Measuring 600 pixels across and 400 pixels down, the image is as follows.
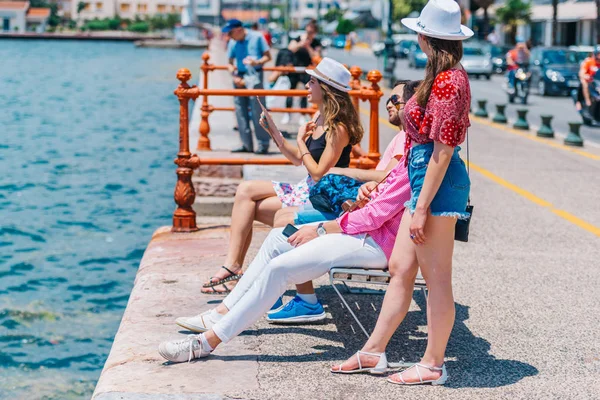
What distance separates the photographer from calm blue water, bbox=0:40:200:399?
322 inches

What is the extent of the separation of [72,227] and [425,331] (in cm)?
933

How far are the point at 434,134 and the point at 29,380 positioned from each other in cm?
438

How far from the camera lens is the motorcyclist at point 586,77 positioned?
20422mm

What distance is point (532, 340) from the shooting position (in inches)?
222

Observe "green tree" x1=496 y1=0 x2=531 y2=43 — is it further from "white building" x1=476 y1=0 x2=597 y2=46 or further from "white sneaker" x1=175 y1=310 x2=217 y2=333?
"white sneaker" x1=175 y1=310 x2=217 y2=333

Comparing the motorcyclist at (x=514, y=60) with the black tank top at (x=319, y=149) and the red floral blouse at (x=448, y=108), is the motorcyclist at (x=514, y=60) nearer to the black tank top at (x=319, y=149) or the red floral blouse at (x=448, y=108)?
the black tank top at (x=319, y=149)

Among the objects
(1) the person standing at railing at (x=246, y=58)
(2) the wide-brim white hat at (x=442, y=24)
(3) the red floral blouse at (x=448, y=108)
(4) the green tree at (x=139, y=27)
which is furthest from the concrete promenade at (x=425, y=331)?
(4) the green tree at (x=139, y=27)

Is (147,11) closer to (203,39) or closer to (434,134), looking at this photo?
(203,39)

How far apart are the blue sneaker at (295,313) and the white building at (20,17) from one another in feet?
569

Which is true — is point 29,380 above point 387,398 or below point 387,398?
below

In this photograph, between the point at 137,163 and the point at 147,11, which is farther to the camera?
the point at 147,11

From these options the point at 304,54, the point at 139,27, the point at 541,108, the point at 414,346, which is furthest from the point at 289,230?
the point at 139,27

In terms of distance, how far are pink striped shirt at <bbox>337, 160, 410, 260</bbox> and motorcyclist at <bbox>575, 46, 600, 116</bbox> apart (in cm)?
1625

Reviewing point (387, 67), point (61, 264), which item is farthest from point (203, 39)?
point (61, 264)
